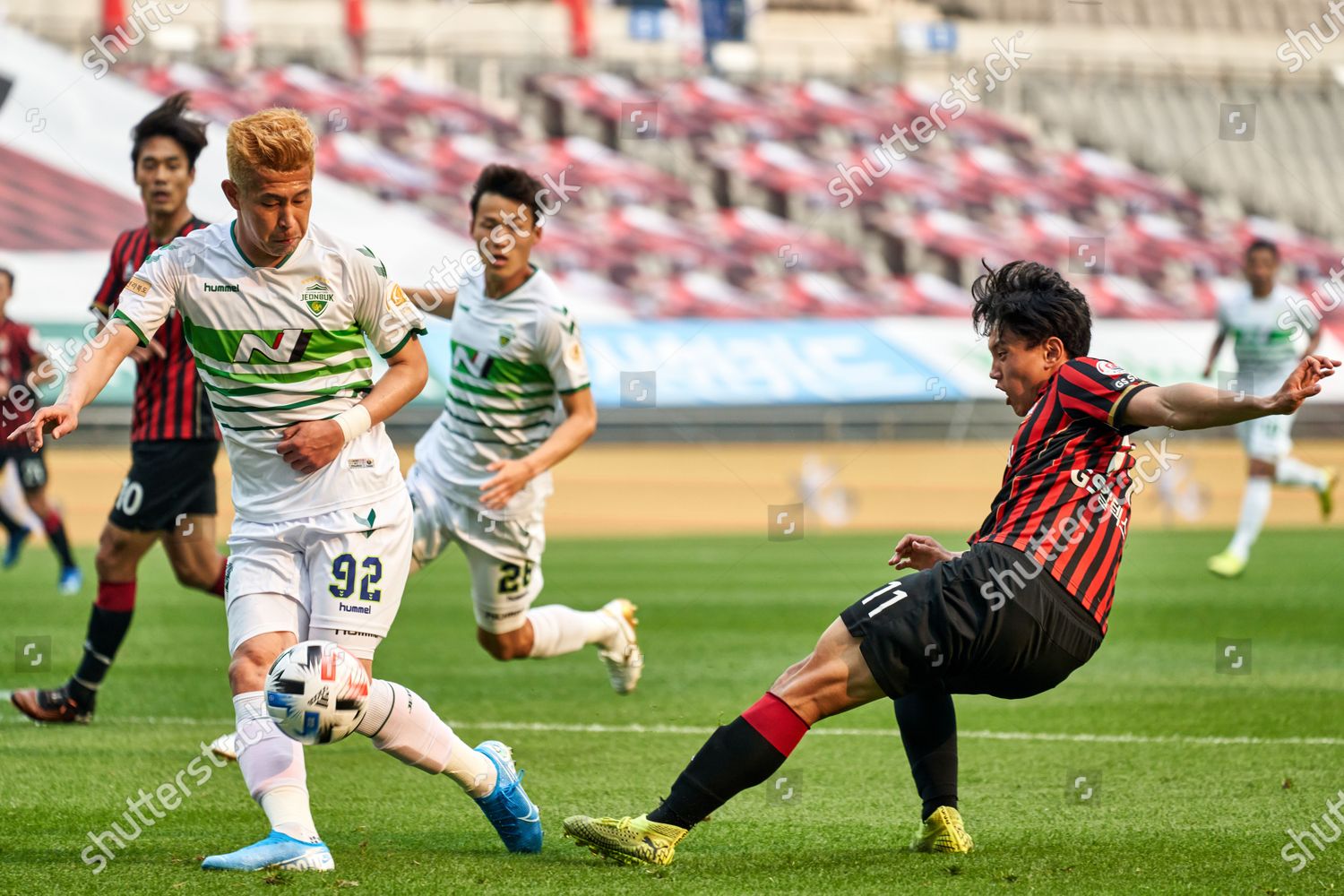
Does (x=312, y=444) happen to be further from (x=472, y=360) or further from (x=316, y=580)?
(x=472, y=360)

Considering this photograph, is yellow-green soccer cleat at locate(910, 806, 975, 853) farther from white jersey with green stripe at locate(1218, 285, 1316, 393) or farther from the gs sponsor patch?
white jersey with green stripe at locate(1218, 285, 1316, 393)

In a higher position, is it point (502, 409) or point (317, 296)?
point (317, 296)

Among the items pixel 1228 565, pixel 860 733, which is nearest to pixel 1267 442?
pixel 1228 565

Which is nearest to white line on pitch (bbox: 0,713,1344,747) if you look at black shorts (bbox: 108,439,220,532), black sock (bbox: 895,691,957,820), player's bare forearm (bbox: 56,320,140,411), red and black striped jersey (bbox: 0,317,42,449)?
black shorts (bbox: 108,439,220,532)

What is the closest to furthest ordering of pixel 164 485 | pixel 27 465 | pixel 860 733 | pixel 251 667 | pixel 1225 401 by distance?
pixel 1225 401 < pixel 251 667 < pixel 164 485 < pixel 860 733 < pixel 27 465

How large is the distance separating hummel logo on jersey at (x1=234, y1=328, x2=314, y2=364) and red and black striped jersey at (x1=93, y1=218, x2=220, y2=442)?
2.32 meters

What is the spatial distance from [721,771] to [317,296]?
1.71 metres

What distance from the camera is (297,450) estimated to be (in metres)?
4.34

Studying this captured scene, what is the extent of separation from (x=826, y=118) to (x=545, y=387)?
26711 millimetres

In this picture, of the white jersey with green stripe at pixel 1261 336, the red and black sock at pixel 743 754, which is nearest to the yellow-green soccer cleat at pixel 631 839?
the red and black sock at pixel 743 754

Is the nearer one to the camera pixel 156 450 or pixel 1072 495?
pixel 1072 495

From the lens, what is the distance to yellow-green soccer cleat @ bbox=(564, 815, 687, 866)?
172 inches

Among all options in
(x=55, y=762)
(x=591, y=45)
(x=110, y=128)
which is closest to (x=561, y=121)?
(x=591, y=45)

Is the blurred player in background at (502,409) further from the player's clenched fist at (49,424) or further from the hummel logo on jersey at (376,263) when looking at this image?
the player's clenched fist at (49,424)
